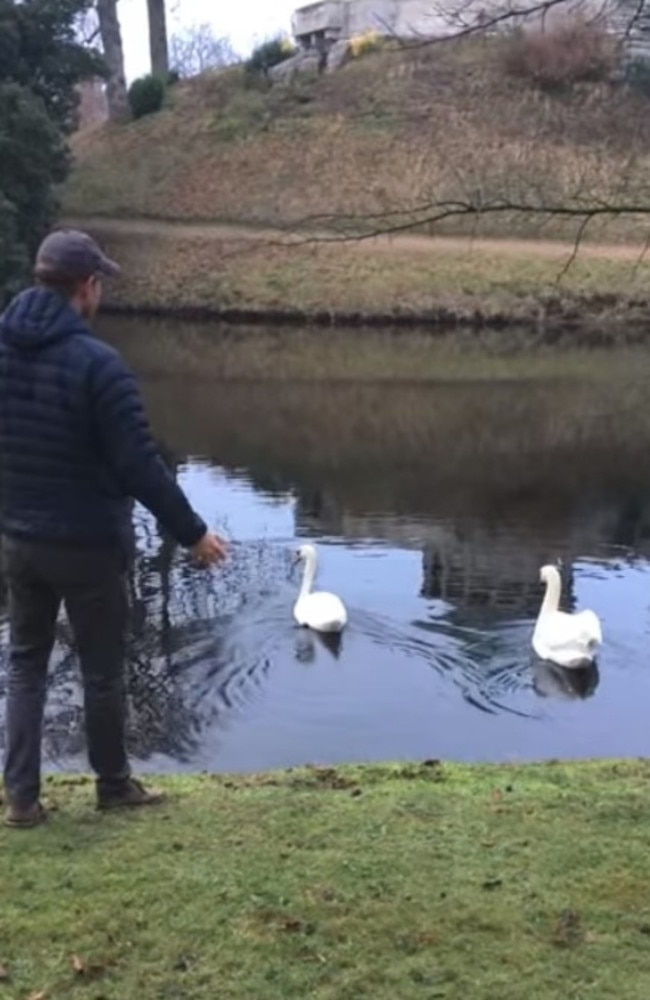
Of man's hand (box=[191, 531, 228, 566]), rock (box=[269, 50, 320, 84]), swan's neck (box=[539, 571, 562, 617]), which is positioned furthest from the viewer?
rock (box=[269, 50, 320, 84])

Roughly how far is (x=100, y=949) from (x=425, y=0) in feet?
152

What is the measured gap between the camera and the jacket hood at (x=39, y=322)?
5551 millimetres

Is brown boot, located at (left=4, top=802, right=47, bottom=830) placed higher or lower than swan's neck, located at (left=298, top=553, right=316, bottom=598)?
A: higher

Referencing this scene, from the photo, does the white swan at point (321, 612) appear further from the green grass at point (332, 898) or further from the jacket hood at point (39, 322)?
the jacket hood at point (39, 322)

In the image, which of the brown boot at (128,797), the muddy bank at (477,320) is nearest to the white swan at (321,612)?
the brown boot at (128,797)

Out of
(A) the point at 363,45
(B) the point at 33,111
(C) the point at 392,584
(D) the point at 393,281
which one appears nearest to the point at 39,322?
(C) the point at 392,584

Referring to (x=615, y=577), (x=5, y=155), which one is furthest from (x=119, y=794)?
(x=5, y=155)

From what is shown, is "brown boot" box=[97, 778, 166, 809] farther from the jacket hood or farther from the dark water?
the dark water

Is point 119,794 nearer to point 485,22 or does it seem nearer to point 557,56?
point 485,22

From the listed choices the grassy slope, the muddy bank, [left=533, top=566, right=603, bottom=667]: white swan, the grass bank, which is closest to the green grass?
[left=533, top=566, right=603, bottom=667]: white swan

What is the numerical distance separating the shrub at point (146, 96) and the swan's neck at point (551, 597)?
42.7 meters

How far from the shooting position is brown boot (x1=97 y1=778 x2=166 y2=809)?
20.0 feet

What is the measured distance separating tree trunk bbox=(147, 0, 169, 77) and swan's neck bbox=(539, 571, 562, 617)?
45967 mm

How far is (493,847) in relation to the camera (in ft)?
18.6
